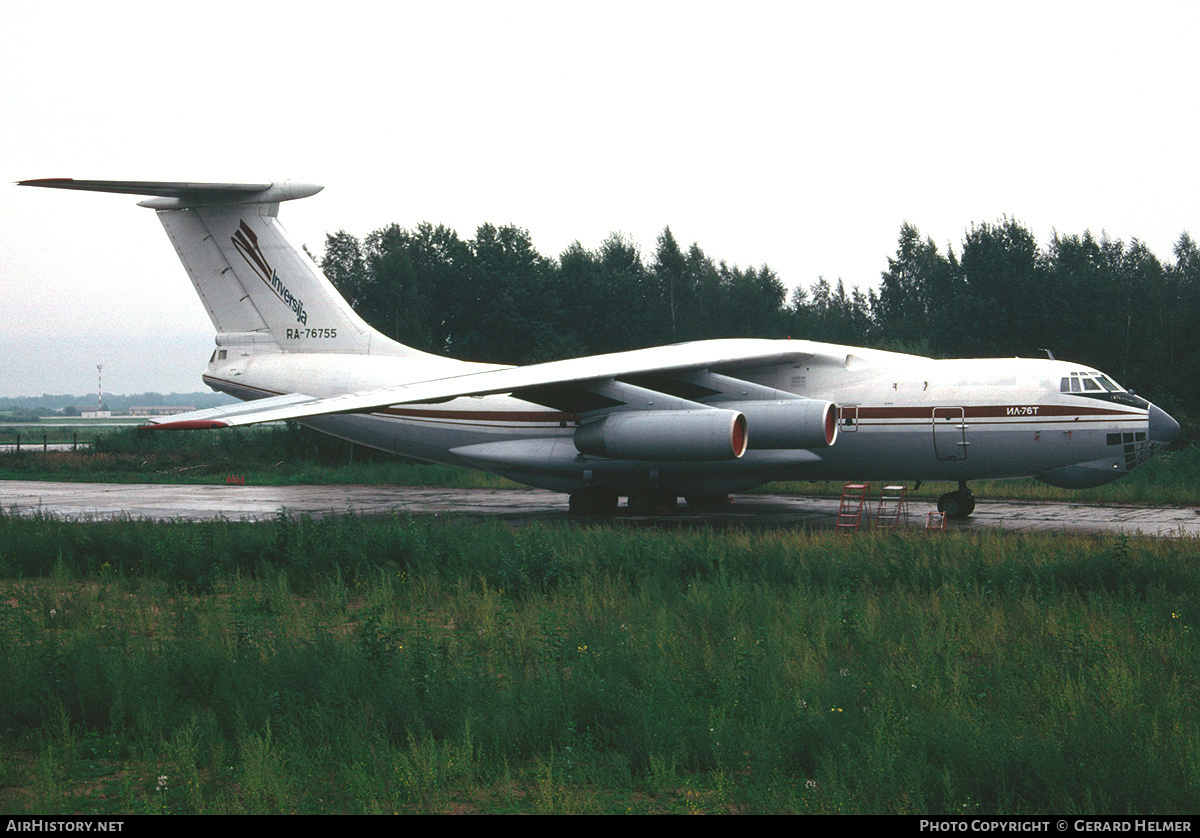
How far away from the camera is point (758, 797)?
412 centimetres

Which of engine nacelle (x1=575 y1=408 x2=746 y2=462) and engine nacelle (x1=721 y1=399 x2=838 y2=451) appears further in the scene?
engine nacelle (x1=721 y1=399 x2=838 y2=451)

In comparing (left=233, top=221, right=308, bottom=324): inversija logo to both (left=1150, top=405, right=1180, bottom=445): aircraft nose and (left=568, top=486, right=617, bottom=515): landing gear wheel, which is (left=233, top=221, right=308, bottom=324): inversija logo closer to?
(left=568, top=486, right=617, bottom=515): landing gear wheel

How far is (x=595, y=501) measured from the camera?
16141 mm

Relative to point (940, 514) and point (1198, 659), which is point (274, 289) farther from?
point (1198, 659)

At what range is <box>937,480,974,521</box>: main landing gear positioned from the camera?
14977 mm

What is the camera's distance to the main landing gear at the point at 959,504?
14977 mm

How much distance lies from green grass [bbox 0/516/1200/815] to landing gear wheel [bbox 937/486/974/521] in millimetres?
5516

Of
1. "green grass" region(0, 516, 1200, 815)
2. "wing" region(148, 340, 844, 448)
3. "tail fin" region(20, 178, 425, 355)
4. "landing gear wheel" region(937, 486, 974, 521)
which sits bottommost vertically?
"green grass" region(0, 516, 1200, 815)

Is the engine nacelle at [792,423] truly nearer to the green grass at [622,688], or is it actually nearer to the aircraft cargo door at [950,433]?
the aircraft cargo door at [950,433]

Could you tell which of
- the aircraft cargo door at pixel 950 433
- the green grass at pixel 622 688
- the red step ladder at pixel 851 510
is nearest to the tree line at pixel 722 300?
the red step ladder at pixel 851 510

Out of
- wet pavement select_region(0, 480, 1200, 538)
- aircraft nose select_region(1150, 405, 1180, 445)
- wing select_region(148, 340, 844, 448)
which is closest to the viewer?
wing select_region(148, 340, 844, 448)

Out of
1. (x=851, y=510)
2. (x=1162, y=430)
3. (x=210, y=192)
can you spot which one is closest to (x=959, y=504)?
(x=851, y=510)

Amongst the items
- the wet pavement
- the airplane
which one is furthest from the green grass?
the wet pavement

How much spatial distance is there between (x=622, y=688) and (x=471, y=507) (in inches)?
532
